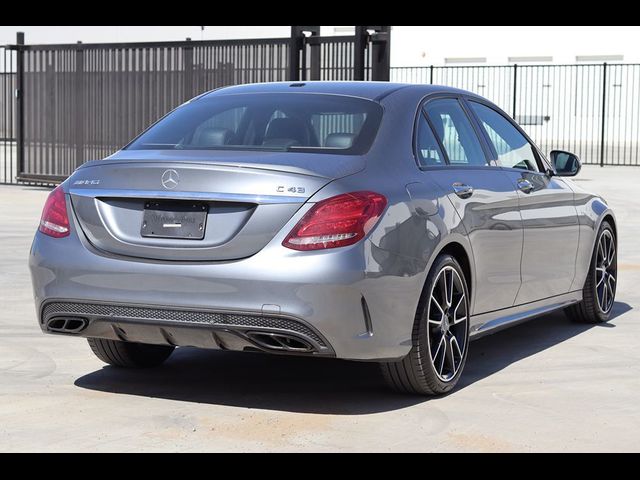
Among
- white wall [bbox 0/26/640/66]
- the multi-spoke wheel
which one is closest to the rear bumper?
the multi-spoke wheel

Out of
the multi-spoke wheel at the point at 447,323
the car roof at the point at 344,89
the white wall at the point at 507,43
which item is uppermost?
the white wall at the point at 507,43

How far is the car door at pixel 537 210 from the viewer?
7492 mm

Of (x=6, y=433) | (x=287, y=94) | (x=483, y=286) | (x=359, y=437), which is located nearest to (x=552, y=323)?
(x=483, y=286)

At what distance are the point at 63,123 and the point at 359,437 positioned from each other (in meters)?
17.9

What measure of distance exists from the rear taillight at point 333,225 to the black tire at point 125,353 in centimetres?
166

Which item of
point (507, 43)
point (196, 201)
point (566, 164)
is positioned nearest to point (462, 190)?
point (196, 201)

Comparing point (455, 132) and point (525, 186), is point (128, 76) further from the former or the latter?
point (455, 132)

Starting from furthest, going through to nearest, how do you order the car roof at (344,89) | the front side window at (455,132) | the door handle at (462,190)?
the front side window at (455,132) < the car roof at (344,89) < the door handle at (462,190)

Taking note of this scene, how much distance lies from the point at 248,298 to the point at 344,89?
1703 mm

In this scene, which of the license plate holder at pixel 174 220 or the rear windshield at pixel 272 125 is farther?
the rear windshield at pixel 272 125

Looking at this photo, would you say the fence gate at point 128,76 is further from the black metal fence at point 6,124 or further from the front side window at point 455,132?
the front side window at point 455,132

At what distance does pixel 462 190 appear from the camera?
6676 millimetres

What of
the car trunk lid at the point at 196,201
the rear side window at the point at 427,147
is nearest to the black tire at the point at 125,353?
the car trunk lid at the point at 196,201

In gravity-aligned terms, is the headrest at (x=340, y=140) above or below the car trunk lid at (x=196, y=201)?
above
